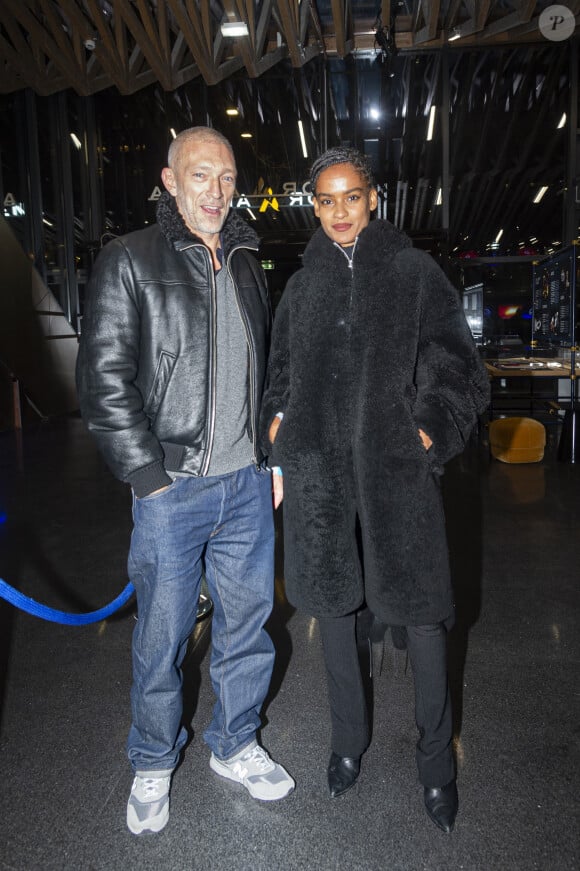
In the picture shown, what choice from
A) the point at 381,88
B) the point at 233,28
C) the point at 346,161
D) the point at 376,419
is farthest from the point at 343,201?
the point at 381,88

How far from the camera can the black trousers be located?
1.74 m

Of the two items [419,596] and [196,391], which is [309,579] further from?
[196,391]

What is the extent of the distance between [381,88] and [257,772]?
10.3 meters

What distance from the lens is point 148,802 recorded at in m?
1.78

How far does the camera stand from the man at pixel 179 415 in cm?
168

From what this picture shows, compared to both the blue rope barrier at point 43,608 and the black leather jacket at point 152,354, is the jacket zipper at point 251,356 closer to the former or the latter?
the black leather jacket at point 152,354

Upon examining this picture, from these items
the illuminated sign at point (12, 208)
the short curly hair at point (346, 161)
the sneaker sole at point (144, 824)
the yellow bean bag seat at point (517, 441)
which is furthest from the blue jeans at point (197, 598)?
the illuminated sign at point (12, 208)

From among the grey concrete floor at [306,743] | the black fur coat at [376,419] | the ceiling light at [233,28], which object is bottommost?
the grey concrete floor at [306,743]

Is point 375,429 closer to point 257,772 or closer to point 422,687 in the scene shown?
point 422,687

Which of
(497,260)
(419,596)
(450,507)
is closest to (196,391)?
(419,596)

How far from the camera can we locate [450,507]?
4.84 meters

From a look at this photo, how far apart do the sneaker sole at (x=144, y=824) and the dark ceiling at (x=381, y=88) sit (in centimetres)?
895

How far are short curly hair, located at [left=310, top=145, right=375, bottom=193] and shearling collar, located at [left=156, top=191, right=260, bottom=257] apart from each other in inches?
9.1

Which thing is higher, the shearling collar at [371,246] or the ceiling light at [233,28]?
the ceiling light at [233,28]
